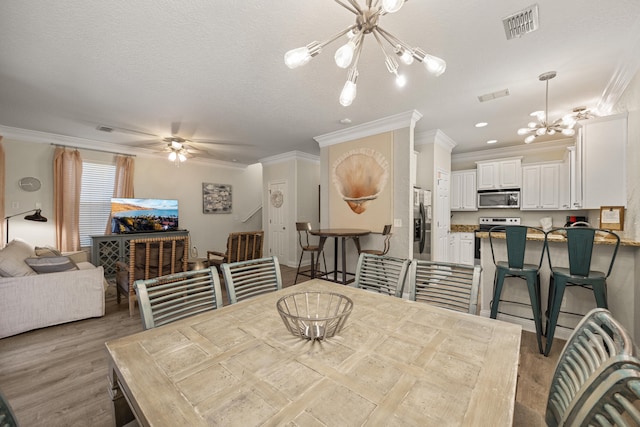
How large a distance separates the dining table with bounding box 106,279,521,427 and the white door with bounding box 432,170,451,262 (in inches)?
144

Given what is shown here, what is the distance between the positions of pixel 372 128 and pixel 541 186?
140 inches

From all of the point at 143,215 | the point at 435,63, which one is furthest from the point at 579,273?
the point at 143,215

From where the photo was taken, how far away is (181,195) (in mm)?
6105

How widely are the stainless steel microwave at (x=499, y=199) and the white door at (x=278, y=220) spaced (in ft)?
13.9

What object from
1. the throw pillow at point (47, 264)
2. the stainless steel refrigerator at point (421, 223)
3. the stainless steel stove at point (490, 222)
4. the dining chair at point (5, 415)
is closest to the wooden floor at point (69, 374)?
the throw pillow at point (47, 264)

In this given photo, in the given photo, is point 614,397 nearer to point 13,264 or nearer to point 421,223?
point 421,223

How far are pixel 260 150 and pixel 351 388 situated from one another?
5.35 meters

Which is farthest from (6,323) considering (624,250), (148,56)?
(624,250)

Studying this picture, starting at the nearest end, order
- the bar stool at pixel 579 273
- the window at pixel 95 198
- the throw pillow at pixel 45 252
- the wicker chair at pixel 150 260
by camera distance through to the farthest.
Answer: the bar stool at pixel 579 273, the wicker chair at pixel 150 260, the throw pillow at pixel 45 252, the window at pixel 95 198

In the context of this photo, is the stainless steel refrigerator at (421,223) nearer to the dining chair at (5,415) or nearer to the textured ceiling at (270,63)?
the textured ceiling at (270,63)

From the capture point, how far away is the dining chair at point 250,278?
1637mm

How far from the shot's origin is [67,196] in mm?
4562

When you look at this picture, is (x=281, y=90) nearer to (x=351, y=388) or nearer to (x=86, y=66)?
(x=86, y=66)

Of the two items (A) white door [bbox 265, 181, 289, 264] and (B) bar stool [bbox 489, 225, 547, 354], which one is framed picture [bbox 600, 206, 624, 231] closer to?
(B) bar stool [bbox 489, 225, 547, 354]
